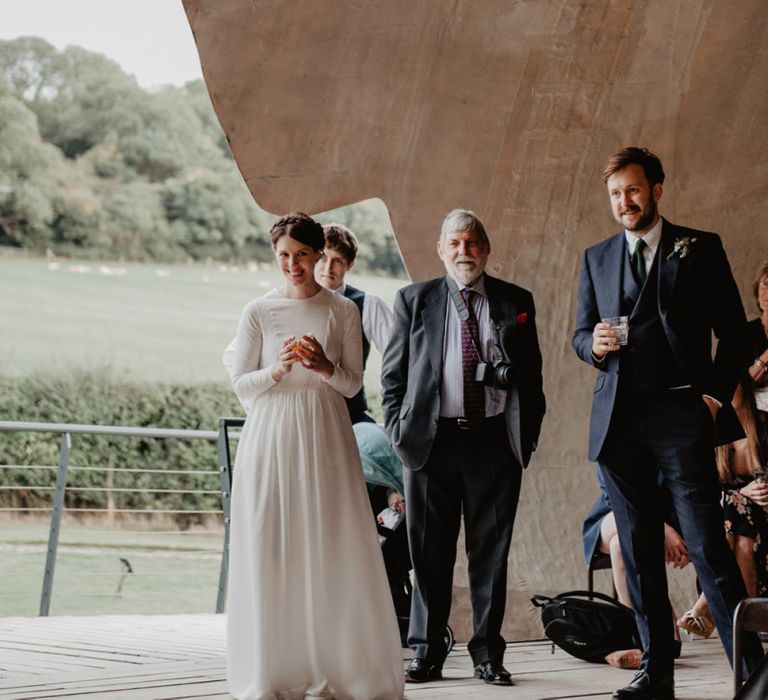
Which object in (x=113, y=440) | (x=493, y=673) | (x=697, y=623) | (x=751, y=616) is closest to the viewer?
(x=751, y=616)

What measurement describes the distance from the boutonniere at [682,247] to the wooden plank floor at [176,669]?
1399 millimetres

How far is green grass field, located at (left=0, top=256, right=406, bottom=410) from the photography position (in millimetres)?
14281

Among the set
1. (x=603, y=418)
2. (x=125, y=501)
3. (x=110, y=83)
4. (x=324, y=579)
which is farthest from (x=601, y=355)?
(x=110, y=83)

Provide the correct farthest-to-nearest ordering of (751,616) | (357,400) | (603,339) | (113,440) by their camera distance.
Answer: (113,440) < (357,400) < (603,339) < (751,616)

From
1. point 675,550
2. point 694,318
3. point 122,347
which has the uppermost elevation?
point 122,347

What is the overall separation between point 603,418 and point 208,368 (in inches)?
442

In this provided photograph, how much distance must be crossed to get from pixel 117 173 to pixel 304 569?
12.3m

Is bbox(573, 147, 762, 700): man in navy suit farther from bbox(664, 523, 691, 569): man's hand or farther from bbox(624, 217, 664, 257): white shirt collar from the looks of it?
bbox(664, 523, 691, 569): man's hand

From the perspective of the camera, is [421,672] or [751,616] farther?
[421,672]

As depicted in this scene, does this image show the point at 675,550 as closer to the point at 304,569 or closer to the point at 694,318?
the point at 694,318

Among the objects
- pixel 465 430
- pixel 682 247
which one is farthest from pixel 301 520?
pixel 682 247

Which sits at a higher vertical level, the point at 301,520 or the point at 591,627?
the point at 301,520

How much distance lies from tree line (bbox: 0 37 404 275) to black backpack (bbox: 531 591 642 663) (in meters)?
10.8

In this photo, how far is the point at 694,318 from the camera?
138 inches
